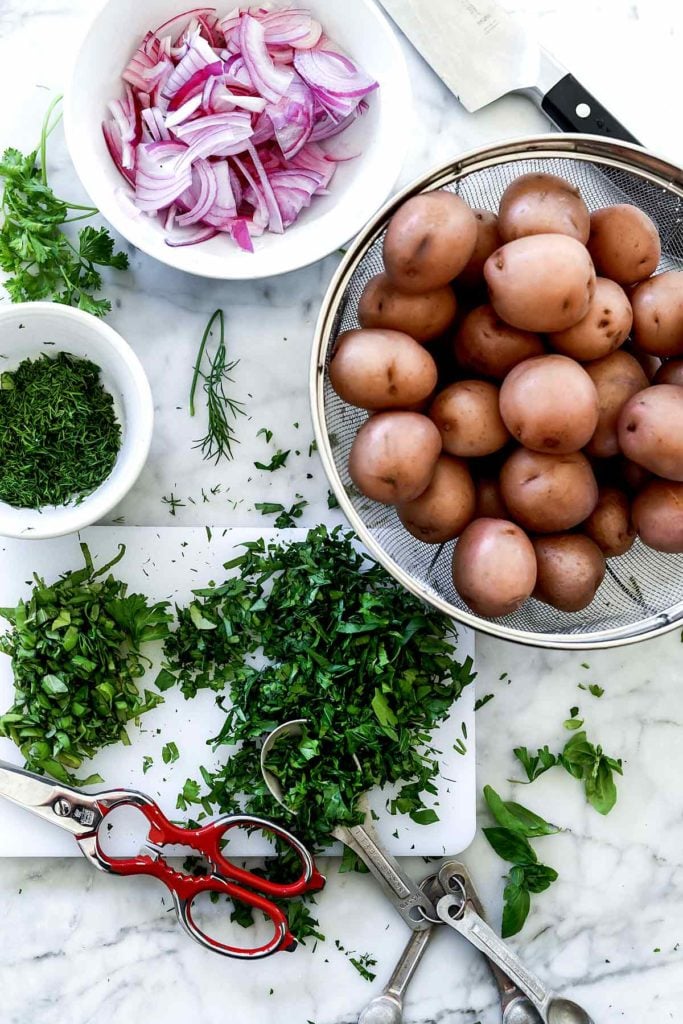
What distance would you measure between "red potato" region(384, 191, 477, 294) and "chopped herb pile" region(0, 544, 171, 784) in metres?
0.60

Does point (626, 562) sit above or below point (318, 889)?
above

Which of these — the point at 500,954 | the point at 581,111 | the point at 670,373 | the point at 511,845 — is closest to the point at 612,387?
the point at 670,373

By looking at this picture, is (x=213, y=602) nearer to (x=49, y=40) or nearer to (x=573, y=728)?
(x=573, y=728)

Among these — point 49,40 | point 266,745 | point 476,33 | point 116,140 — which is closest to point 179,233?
point 116,140

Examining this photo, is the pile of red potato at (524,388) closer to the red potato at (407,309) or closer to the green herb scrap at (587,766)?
the red potato at (407,309)

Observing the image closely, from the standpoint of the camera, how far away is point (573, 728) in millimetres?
1380

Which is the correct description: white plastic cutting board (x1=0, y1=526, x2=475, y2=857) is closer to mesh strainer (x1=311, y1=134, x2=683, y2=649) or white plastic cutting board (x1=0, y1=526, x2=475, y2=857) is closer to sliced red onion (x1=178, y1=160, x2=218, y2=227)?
mesh strainer (x1=311, y1=134, x2=683, y2=649)

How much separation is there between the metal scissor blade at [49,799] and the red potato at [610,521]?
0.74m

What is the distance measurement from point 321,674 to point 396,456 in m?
0.37

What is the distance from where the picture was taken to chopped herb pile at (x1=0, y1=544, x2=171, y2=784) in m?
1.26

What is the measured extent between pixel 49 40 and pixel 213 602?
33.0 inches

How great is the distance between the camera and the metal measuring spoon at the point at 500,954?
129 cm

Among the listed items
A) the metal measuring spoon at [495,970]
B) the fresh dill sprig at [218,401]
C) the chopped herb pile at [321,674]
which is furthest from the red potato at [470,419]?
the metal measuring spoon at [495,970]

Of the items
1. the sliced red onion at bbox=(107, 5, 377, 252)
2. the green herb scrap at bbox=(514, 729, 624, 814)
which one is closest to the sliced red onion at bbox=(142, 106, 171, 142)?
the sliced red onion at bbox=(107, 5, 377, 252)
